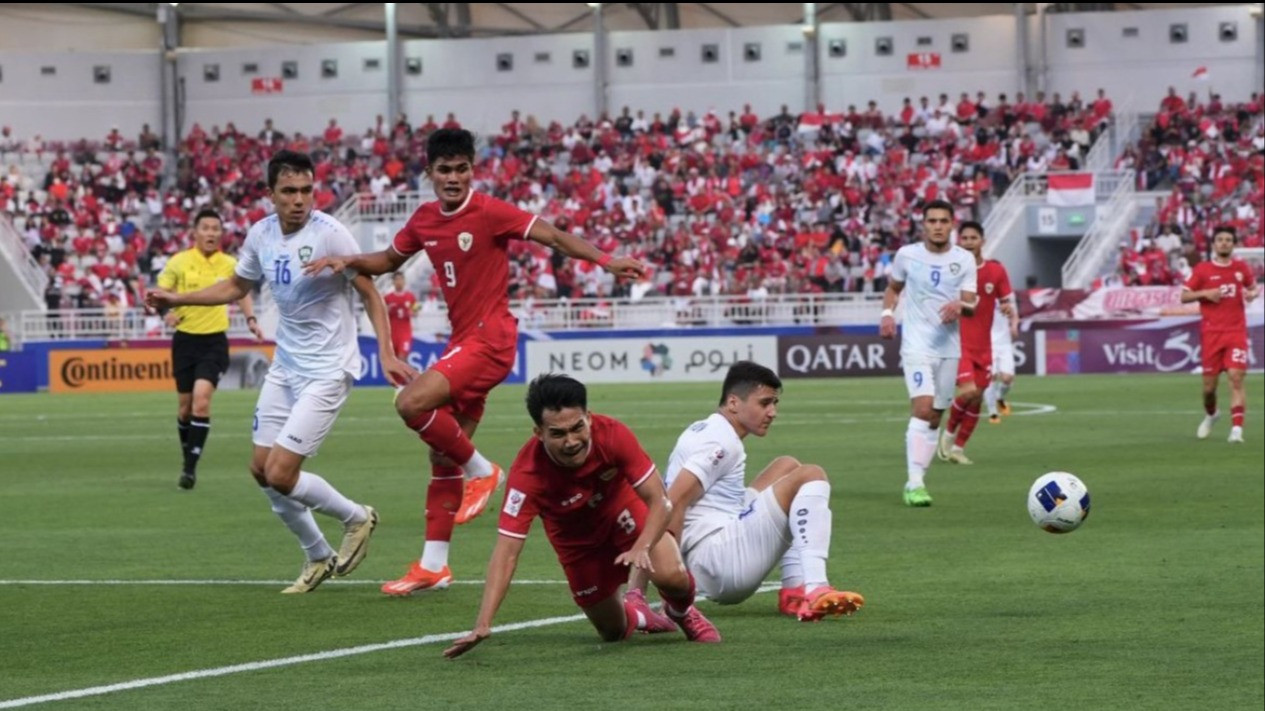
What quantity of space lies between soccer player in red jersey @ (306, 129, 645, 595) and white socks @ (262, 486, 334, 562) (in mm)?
443

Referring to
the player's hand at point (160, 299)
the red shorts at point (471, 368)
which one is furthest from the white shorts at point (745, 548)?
the player's hand at point (160, 299)

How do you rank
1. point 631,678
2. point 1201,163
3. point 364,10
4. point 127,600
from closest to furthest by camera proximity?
point 631,678 → point 127,600 → point 1201,163 → point 364,10

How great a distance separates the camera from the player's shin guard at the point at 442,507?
11312mm

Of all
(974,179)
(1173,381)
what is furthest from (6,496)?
(974,179)

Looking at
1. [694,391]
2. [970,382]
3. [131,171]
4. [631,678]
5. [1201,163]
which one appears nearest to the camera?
[631,678]

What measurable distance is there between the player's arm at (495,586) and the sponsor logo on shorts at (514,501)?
0.11m

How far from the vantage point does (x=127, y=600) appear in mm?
11086

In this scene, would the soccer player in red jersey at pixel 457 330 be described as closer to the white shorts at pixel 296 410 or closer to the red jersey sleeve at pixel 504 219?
the red jersey sleeve at pixel 504 219

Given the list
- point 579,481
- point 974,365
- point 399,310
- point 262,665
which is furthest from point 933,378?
point 399,310

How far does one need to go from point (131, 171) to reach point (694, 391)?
27.5m

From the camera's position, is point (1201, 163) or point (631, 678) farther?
point (1201, 163)

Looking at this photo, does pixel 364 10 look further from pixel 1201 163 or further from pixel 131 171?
pixel 1201 163

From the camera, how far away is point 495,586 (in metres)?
8.55

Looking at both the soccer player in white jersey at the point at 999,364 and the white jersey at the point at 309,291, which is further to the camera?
the soccer player in white jersey at the point at 999,364
